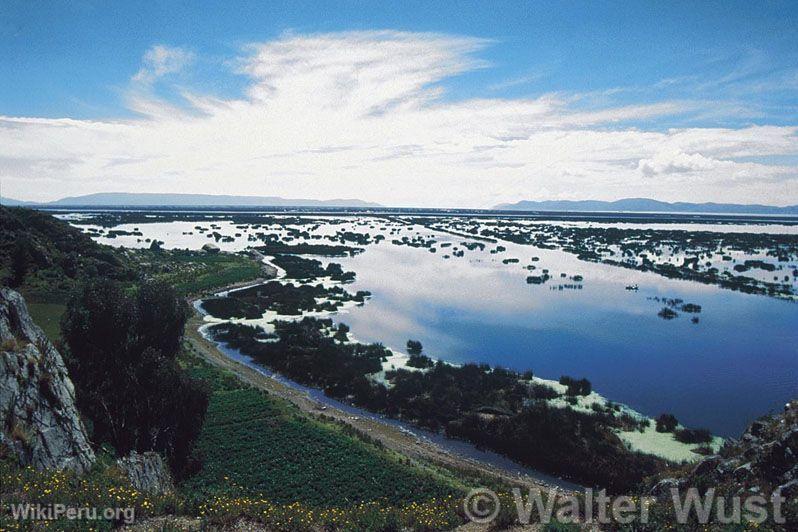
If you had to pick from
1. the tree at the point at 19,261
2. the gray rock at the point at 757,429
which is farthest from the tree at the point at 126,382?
the tree at the point at 19,261

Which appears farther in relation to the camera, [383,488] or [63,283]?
[63,283]

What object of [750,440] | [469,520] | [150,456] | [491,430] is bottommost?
[491,430]

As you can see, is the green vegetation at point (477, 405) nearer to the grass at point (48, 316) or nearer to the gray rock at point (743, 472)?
the gray rock at point (743, 472)

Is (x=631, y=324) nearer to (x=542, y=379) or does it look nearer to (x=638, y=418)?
(x=542, y=379)

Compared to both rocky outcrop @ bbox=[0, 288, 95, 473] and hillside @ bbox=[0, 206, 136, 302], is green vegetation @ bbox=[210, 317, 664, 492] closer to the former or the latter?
hillside @ bbox=[0, 206, 136, 302]

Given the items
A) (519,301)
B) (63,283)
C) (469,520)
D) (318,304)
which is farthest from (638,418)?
(63,283)
